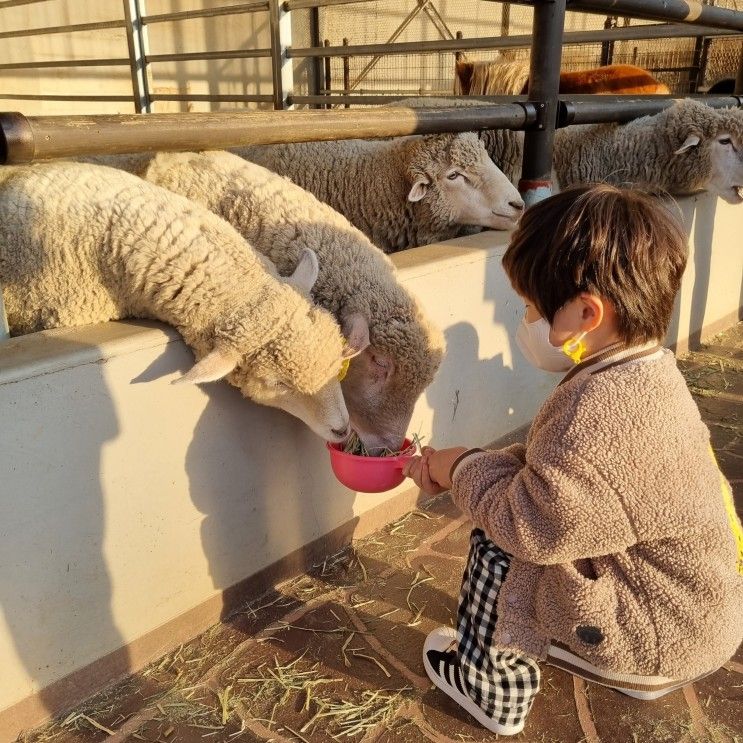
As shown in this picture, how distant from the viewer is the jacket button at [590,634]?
58.2 inches

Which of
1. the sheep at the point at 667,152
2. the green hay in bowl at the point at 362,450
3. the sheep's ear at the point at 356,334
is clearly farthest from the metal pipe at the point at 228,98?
the green hay in bowl at the point at 362,450

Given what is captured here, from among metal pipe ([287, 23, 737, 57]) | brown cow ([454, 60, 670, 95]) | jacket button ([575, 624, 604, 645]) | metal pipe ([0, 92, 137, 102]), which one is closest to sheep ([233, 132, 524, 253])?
metal pipe ([287, 23, 737, 57])

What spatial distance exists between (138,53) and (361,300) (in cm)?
681

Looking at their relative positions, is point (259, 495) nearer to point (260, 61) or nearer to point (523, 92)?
point (523, 92)

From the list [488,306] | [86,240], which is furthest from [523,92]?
[86,240]

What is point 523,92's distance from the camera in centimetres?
643

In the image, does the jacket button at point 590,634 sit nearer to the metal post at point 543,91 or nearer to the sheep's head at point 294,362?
the sheep's head at point 294,362

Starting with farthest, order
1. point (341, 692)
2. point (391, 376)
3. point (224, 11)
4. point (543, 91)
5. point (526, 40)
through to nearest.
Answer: point (224, 11)
point (526, 40)
point (543, 91)
point (391, 376)
point (341, 692)

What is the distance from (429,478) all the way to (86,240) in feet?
3.79

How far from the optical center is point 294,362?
1943 mm

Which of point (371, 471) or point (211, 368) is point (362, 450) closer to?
point (371, 471)

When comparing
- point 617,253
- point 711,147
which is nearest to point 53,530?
point 617,253

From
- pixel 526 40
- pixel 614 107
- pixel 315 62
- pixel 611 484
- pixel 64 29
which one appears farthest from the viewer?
pixel 315 62

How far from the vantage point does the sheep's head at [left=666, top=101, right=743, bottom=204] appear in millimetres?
4234
